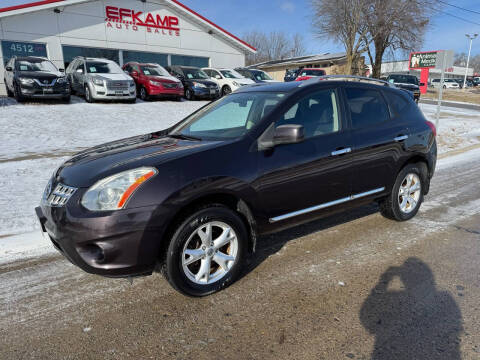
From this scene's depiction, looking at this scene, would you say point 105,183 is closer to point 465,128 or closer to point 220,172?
point 220,172

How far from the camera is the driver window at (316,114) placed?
11.7ft

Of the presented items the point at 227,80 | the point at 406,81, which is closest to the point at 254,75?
the point at 227,80

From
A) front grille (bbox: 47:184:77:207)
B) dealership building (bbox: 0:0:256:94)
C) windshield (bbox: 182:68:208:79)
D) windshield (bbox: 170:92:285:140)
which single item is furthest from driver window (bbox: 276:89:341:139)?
dealership building (bbox: 0:0:256:94)

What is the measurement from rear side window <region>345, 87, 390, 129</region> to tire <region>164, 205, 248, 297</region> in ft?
6.10

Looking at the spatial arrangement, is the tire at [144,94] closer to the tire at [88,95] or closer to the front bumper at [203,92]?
the front bumper at [203,92]

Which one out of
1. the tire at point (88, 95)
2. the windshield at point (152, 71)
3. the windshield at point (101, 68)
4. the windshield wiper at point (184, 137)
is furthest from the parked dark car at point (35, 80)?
the windshield wiper at point (184, 137)

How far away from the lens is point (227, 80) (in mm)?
18688

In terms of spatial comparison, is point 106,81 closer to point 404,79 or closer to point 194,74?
point 194,74

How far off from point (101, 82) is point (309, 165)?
1276 centimetres

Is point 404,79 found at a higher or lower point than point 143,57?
lower

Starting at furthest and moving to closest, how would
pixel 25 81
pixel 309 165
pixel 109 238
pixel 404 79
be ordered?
pixel 404 79 → pixel 25 81 → pixel 309 165 → pixel 109 238

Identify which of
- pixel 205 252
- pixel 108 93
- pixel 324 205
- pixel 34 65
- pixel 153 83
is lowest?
pixel 205 252

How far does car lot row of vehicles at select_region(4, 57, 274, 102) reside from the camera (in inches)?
513

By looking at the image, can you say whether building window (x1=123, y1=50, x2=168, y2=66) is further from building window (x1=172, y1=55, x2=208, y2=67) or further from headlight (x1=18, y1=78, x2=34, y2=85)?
headlight (x1=18, y1=78, x2=34, y2=85)
